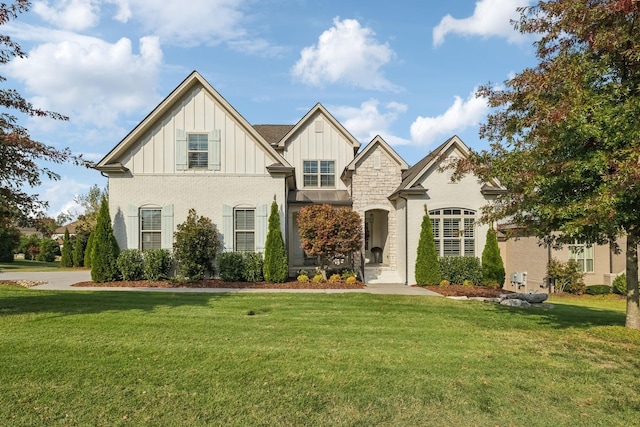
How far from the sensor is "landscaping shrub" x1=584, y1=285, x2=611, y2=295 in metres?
18.7

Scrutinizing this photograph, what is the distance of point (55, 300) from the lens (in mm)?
11344

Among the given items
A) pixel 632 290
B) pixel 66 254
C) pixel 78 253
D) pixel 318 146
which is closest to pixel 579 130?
pixel 632 290

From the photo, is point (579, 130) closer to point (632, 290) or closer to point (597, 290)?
point (632, 290)

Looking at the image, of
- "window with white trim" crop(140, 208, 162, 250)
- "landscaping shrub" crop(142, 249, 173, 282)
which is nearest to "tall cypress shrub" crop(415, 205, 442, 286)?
"landscaping shrub" crop(142, 249, 173, 282)

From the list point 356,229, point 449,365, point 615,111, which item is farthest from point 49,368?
point 356,229

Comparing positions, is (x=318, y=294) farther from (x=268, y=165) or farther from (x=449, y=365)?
(x=449, y=365)

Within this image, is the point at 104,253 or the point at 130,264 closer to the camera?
the point at 104,253

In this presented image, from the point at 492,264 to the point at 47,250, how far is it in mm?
37258

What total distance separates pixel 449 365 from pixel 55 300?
33.3 ft

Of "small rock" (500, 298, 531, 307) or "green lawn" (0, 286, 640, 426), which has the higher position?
"green lawn" (0, 286, 640, 426)

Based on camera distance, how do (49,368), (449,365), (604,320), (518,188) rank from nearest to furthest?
(49,368), (449,365), (518,188), (604,320)

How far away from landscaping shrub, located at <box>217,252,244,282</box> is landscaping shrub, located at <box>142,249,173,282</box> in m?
1.92

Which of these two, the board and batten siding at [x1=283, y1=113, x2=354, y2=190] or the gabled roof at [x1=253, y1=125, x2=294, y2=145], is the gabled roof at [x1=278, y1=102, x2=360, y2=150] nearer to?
the board and batten siding at [x1=283, y1=113, x2=354, y2=190]

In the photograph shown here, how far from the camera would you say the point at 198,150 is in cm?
1680
